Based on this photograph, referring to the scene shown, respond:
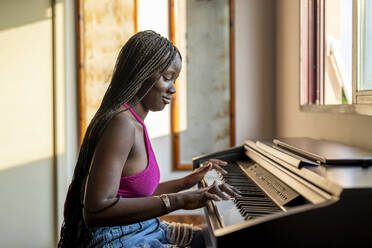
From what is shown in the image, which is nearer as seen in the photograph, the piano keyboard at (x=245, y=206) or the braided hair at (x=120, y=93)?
the piano keyboard at (x=245, y=206)

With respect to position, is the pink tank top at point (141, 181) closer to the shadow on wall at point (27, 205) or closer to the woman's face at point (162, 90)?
the woman's face at point (162, 90)

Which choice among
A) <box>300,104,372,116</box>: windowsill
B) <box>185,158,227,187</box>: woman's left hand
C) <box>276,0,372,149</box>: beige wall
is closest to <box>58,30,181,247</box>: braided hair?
<box>185,158,227,187</box>: woman's left hand

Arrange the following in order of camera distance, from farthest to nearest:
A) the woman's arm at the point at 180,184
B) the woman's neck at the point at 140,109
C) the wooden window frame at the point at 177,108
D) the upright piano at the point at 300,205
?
1. the wooden window frame at the point at 177,108
2. the woman's arm at the point at 180,184
3. the woman's neck at the point at 140,109
4. the upright piano at the point at 300,205

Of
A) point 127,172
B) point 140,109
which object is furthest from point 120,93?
point 127,172

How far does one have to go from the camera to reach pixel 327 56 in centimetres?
278

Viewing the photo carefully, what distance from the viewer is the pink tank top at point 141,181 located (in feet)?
4.50

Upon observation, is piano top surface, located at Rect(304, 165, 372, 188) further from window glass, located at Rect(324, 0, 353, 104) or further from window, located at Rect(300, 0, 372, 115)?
window glass, located at Rect(324, 0, 353, 104)

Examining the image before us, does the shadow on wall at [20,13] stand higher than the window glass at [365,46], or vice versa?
the shadow on wall at [20,13]

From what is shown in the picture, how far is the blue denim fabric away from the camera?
52.0 inches

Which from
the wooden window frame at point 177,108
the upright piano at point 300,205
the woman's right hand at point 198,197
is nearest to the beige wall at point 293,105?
the wooden window frame at point 177,108

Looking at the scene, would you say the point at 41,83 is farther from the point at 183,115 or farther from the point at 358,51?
the point at 358,51

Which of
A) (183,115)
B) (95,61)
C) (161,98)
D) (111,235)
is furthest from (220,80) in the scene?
(111,235)

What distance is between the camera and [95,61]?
3.50 m

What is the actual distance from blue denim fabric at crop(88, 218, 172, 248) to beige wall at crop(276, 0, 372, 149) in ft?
3.75
